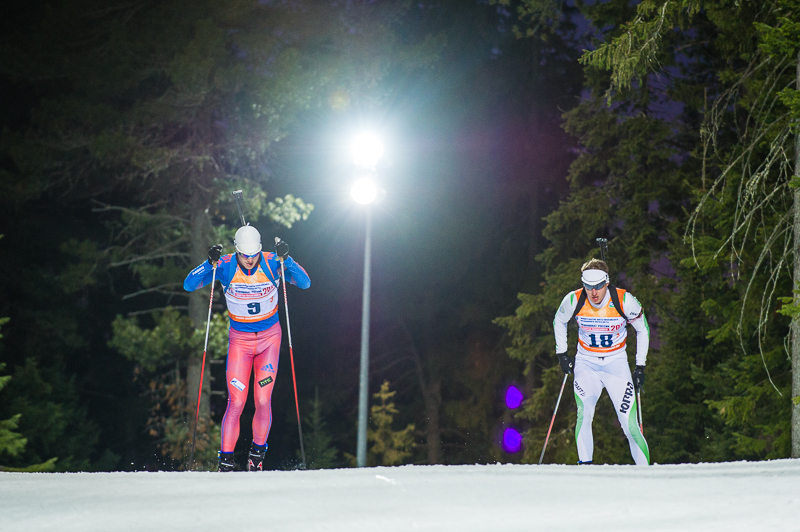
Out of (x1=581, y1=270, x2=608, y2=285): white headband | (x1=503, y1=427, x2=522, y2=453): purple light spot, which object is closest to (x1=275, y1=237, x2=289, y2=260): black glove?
(x1=581, y1=270, x2=608, y2=285): white headband

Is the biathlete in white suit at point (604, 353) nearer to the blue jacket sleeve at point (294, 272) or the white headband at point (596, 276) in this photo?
the white headband at point (596, 276)

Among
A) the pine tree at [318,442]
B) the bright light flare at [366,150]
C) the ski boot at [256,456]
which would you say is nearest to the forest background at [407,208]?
the pine tree at [318,442]

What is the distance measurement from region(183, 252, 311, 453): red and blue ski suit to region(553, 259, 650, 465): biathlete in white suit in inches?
101

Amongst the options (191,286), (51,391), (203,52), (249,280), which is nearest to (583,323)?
(249,280)

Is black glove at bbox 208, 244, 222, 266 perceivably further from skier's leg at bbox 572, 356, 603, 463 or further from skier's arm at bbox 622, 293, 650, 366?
skier's arm at bbox 622, 293, 650, 366

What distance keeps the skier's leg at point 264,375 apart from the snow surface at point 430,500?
1.86 m

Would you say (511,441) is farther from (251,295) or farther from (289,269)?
(251,295)

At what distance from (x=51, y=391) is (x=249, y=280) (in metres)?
17.3

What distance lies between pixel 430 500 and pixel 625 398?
366 cm

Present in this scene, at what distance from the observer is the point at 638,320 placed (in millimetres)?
7527

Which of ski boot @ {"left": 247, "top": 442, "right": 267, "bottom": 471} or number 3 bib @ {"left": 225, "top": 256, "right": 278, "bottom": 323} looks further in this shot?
ski boot @ {"left": 247, "top": 442, "right": 267, "bottom": 471}

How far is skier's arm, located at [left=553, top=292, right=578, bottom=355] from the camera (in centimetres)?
760

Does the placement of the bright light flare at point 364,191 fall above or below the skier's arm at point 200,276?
above

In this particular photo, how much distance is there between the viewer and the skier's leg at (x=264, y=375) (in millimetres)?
7508
